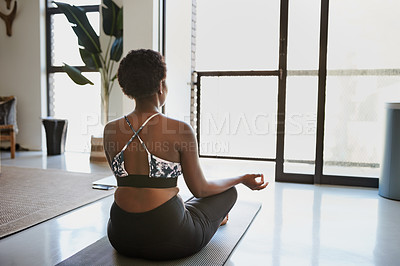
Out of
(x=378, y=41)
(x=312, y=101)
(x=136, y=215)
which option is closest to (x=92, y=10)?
(x=312, y=101)

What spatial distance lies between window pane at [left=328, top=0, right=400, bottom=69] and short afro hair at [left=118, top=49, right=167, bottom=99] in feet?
7.36

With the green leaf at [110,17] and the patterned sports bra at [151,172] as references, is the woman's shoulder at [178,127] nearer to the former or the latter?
the patterned sports bra at [151,172]

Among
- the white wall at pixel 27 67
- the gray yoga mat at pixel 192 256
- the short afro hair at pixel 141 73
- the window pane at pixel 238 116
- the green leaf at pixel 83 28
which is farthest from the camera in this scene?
the white wall at pixel 27 67

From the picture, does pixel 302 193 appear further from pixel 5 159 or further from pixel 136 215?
pixel 5 159

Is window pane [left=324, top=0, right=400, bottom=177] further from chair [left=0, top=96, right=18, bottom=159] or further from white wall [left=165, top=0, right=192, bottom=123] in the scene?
chair [left=0, top=96, right=18, bottom=159]

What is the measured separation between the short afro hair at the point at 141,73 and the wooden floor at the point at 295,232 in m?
0.84

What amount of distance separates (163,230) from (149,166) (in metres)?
0.26

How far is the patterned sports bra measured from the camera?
1.39 metres

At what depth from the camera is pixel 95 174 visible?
11.4ft

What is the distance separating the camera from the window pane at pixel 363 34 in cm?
302

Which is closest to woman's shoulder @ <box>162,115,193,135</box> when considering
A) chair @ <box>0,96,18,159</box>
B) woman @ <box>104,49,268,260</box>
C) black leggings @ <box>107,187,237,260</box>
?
woman @ <box>104,49,268,260</box>

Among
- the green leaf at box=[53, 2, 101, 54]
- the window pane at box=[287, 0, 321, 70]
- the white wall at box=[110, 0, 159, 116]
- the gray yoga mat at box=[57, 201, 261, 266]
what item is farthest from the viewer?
the green leaf at box=[53, 2, 101, 54]

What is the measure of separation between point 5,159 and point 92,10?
2273 mm

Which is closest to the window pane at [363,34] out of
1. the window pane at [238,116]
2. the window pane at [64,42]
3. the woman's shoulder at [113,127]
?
the window pane at [238,116]
